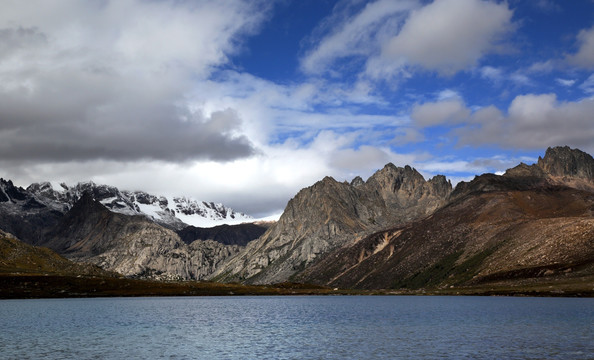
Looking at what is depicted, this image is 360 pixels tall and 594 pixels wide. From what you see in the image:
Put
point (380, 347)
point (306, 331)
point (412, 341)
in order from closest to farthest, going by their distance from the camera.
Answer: point (380, 347) < point (412, 341) < point (306, 331)

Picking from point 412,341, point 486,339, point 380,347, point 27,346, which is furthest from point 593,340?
point 27,346

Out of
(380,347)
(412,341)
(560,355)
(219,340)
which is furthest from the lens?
(219,340)

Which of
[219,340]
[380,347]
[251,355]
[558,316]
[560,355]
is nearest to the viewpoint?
[560,355]

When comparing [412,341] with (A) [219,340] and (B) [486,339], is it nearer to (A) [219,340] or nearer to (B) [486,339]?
(B) [486,339]

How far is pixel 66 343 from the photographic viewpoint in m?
82.4

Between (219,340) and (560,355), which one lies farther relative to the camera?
(219,340)

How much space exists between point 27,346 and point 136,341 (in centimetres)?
1561

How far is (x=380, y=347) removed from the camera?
7556 centimetres

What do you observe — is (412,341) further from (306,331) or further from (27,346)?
(27,346)

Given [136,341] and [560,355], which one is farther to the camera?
[136,341]

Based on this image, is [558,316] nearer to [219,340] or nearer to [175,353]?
[219,340]

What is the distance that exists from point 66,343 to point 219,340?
23465 millimetres

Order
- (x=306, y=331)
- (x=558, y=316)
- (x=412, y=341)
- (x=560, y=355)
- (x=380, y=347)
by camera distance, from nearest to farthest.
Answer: (x=560, y=355) < (x=380, y=347) < (x=412, y=341) < (x=306, y=331) < (x=558, y=316)

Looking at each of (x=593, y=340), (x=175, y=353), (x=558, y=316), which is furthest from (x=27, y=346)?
(x=558, y=316)
